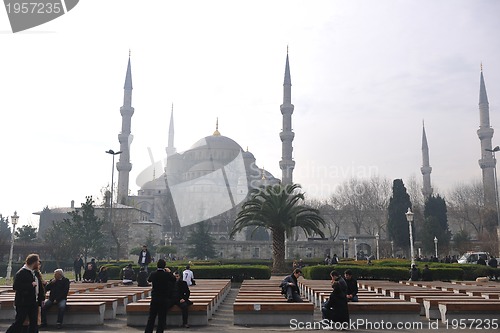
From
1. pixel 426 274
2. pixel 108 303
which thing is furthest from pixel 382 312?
pixel 426 274

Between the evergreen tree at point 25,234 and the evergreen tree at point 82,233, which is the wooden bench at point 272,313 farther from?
the evergreen tree at point 25,234

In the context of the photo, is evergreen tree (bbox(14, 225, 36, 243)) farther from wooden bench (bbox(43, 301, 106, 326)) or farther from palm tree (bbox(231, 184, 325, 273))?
wooden bench (bbox(43, 301, 106, 326))

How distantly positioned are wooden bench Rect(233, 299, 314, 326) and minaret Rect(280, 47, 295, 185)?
54.0 metres

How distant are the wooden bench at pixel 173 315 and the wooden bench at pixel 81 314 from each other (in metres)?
0.57

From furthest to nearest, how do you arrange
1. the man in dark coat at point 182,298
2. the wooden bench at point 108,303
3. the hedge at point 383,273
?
the hedge at point 383,273 → the wooden bench at point 108,303 → the man in dark coat at point 182,298

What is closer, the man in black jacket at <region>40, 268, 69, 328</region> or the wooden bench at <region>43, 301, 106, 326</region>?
the man in black jacket at <region>40, 268, 69, 328</region>

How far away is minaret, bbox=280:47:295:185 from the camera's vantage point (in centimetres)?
6241

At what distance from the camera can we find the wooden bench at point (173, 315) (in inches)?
338

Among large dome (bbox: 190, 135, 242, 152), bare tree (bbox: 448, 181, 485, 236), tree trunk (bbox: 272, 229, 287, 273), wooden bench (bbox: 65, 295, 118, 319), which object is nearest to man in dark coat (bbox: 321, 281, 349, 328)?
wooden bench (bbox: 65, 295, 118, 319)

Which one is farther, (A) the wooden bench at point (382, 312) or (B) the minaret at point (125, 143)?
(B) the minaret at point (125, 143)

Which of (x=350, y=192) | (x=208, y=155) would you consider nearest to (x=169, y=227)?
(x=208, y=155)

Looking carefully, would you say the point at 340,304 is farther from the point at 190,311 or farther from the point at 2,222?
the point at 2,222

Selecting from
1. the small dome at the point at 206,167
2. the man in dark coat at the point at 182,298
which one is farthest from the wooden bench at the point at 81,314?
the small dome at the point at 206,167

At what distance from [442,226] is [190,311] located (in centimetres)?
4487
